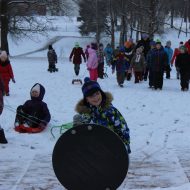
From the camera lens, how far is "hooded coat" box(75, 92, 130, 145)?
5.10 meters

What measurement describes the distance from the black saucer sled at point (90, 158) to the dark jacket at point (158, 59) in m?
12.1

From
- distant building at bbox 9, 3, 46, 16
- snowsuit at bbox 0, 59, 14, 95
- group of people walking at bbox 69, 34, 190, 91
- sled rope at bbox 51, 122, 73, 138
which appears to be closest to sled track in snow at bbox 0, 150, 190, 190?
sled rope at bbox 51, 122, 73, 138

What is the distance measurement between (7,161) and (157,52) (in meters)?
9.87

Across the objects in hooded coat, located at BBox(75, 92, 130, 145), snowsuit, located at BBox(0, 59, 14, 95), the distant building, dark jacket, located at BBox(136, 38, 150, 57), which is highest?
the distant building

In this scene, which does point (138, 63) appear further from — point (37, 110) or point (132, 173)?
point (132, 173)

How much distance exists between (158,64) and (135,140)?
7879 mm

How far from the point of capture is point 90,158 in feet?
14.6

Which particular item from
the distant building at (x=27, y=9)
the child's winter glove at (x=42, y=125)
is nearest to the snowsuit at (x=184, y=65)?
the child's winter glove at (x=42, y=125)

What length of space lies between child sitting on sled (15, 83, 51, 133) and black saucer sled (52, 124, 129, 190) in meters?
4.95

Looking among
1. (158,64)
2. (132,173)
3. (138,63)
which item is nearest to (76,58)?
(138,63)

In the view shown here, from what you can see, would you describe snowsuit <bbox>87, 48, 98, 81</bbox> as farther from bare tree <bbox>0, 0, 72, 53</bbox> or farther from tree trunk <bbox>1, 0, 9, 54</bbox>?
tree trunk <bbox>1, 0, 9, 54</bbox>

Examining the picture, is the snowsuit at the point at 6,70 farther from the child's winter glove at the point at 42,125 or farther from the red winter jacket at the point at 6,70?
the child's winter glove at the point at 42,125

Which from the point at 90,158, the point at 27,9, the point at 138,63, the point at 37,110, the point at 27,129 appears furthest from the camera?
the point at 27,9

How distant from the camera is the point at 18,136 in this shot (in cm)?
905
